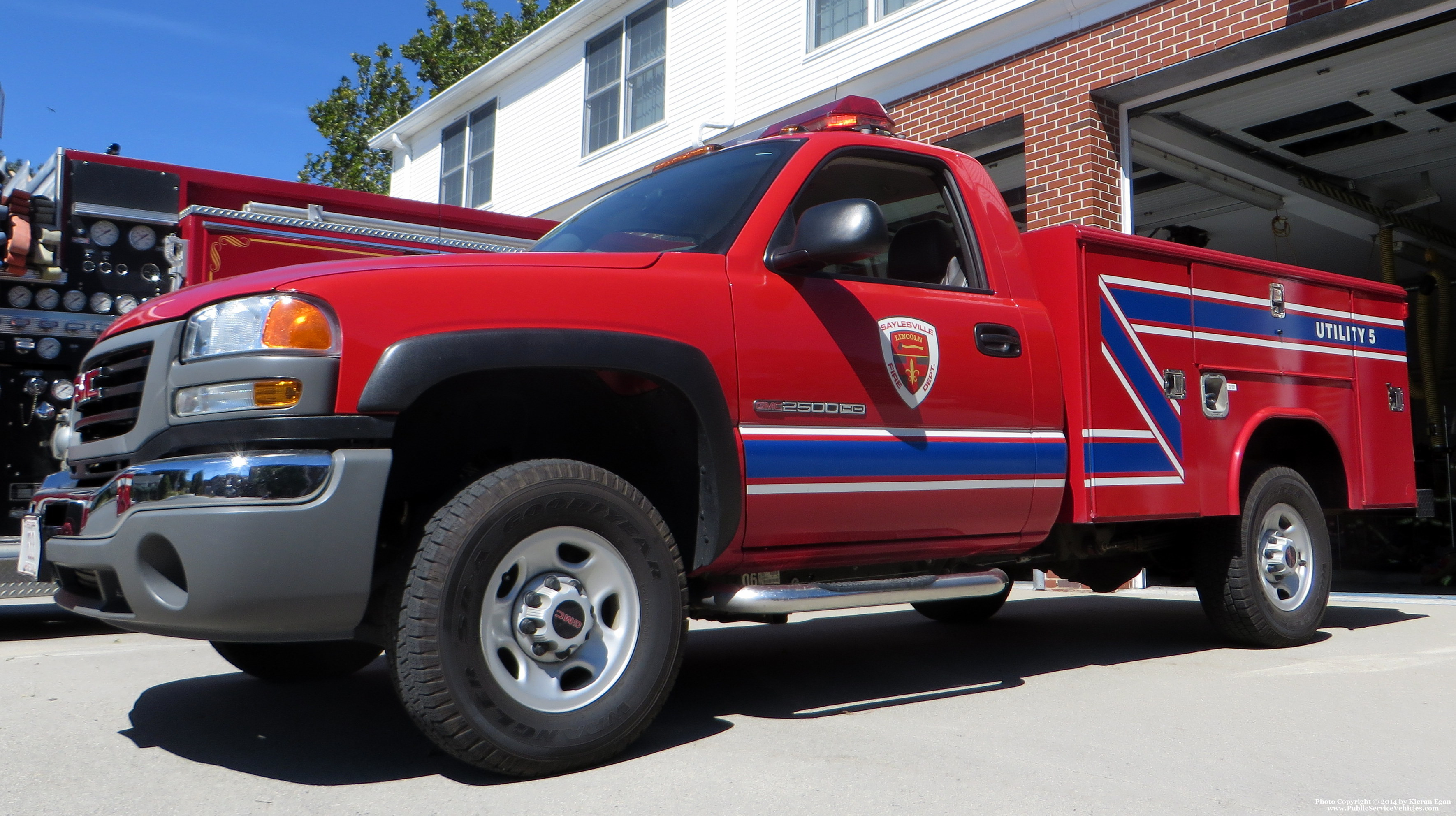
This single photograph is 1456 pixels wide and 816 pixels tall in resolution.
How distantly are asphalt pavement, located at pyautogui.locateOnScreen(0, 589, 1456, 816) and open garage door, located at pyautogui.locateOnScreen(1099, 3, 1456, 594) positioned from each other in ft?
18.9

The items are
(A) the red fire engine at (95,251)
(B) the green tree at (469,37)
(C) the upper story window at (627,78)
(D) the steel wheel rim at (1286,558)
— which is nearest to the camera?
(D) the steel wheel rim at (1286,558)

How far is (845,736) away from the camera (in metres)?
3.74

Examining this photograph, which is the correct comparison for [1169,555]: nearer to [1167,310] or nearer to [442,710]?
[1167,310]

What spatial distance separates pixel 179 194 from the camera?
648 cm

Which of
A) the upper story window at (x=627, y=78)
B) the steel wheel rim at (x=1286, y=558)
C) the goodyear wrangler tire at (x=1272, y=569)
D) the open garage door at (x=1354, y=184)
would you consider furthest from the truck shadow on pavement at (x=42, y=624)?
the upper story window at (x=627, y=78)

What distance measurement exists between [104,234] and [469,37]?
97.9 feet

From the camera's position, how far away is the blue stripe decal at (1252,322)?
507 centimetres

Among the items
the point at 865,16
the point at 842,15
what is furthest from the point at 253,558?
the point at 842,15

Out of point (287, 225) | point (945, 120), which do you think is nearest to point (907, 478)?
point (287, 225)

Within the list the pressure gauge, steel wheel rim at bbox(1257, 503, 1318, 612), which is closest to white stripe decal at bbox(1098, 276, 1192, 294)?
steel wheel rim at bbox(1257, 503, 1318, 612)

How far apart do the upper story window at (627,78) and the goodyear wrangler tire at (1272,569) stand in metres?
10.9

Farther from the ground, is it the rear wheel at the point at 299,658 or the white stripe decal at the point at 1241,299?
the white stripe decal at the point at 1241,299

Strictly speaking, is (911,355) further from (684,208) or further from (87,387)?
(87,387)

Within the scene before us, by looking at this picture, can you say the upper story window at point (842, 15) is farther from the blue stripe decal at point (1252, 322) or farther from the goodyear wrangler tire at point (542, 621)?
the goodyear wrangler tire at point (542, 621)
